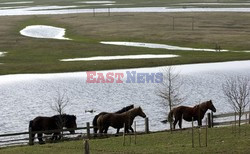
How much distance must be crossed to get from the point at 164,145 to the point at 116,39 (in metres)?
79.6

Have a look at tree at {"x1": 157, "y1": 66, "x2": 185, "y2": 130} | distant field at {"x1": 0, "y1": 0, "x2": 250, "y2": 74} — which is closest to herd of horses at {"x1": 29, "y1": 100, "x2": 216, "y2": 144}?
tree at {"x1": 157, "y1": 66, "x2": 185, "y2": 130}

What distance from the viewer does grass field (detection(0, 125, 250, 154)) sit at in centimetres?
2578

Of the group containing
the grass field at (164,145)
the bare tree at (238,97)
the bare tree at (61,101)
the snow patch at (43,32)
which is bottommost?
the snow patch at (43,32)

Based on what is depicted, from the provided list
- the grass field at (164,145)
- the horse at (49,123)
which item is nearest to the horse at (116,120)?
the horse at (49,123)

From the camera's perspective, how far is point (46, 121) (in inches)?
1348

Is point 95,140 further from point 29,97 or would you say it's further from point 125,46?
point 125,46

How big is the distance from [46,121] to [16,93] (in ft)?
Answer: 80.0

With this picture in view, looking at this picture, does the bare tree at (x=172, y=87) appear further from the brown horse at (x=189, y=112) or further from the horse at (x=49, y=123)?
the horse at (x=49, y=123)

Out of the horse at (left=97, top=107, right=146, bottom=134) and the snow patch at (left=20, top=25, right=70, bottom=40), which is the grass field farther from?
the snow patch at (left=20, top=25, right=70, bottom=40)

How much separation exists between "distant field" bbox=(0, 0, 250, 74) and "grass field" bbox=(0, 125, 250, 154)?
138 feet

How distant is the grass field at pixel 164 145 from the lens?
84.6ft

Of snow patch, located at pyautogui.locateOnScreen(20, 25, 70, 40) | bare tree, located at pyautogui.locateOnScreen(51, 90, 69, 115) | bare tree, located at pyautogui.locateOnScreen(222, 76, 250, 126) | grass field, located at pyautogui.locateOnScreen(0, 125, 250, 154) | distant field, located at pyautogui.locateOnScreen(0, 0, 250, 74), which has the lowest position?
snow patch, located at pyautogui.locateOnScreen(20, 25, 70, 40)

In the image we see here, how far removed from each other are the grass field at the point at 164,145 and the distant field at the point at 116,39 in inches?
1656

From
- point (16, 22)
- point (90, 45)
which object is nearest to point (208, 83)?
point (90, 45)
